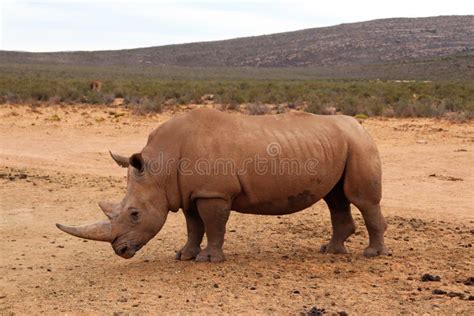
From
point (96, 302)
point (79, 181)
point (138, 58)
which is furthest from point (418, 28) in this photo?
point (96, 302)

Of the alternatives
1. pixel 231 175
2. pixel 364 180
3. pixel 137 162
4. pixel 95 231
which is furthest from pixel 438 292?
pixel 95 231

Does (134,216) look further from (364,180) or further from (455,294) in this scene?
(455,294)

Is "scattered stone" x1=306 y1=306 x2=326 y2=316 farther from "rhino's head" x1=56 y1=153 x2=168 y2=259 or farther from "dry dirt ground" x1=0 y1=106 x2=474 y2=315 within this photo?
"rhino's head" x1=56 y1=153 x2=168 y2=259

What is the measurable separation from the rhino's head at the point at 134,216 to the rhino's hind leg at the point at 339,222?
1976mm

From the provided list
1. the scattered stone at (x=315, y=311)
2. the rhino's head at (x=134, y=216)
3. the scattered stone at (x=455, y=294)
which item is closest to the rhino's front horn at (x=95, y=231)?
the rhino's head at (x=134, y=216)

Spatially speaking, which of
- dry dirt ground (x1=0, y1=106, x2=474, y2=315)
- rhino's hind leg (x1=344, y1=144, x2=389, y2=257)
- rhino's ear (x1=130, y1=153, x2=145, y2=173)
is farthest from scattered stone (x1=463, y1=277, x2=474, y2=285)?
rhino's ear (x1=130, y1=153, x2=145, y2=173)

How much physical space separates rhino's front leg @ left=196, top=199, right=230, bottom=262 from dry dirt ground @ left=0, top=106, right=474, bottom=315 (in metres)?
0.14

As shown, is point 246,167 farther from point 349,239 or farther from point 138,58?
point 138,58

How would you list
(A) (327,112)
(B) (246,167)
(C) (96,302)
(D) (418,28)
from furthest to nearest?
(D) (418,28) → (A) (327,112) → (B) (246,167) → (C) (96,302)

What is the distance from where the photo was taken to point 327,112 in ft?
77.6

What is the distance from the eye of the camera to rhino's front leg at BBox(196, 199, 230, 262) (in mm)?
6812

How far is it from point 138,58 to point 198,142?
88.7m

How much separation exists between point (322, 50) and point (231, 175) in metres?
82.4

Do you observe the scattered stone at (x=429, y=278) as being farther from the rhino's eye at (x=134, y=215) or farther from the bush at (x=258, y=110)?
the bush at (x=258, y=110)
